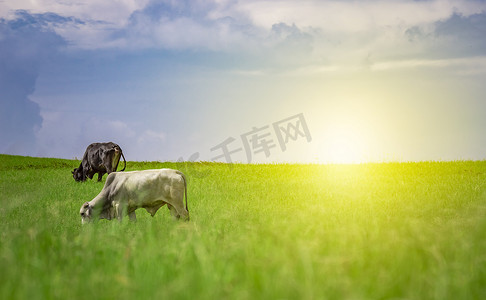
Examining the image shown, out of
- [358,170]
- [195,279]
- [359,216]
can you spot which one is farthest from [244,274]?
[358,170]

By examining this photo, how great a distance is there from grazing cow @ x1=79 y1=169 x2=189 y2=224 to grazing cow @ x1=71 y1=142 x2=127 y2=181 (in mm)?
10417

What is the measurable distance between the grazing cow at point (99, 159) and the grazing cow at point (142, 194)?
410 inches

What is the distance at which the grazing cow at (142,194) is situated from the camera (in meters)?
9.77

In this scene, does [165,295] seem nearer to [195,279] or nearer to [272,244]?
[195,279]

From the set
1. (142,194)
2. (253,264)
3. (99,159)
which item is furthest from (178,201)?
(99,159)

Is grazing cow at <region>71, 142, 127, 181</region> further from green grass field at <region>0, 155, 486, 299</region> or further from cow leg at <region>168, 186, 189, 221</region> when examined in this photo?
green grass field at <region>0, 155, 486, 299</region>

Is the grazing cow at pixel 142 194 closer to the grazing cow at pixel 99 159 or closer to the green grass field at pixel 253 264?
the green grass field at pixel 253 264

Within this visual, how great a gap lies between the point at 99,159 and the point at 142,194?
38.6ft

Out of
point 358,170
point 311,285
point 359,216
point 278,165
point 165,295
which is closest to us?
point 165,295

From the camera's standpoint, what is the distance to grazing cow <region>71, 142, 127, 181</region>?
20344mm

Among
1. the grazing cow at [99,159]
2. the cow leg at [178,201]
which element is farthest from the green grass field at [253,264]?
the grazing cow at [99,159]

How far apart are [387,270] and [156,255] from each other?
97.9 inches

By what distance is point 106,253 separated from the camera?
5.24 metres

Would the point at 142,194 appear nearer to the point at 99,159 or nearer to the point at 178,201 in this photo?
the point at 178,201
